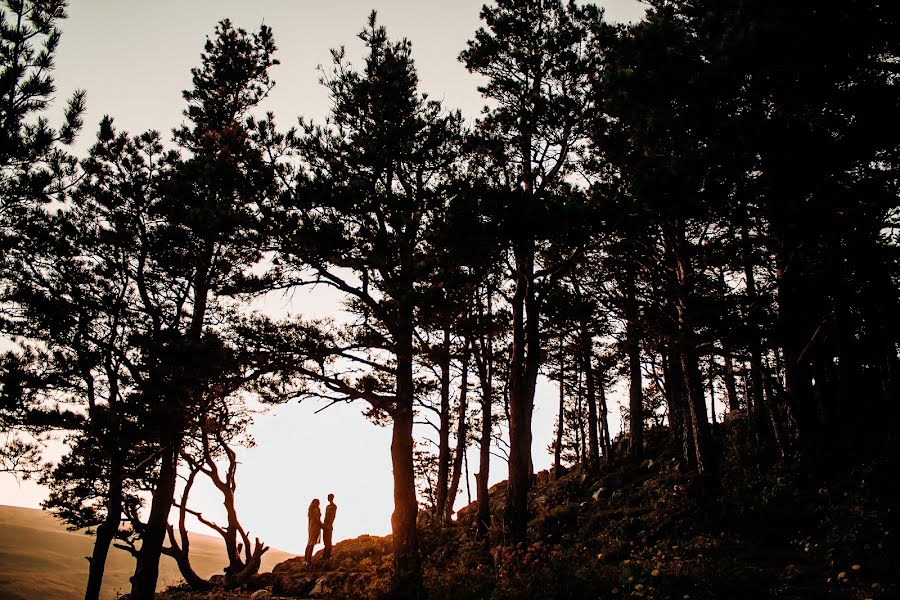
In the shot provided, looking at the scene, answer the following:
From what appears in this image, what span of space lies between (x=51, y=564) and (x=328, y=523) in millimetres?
95680

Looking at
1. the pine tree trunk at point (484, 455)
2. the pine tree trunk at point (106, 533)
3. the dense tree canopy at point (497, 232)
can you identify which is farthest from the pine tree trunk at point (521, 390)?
the pine tree trunk at point (106, 533)

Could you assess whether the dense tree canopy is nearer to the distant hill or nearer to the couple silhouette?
the couple silhouette

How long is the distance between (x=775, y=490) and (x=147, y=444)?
1407cm

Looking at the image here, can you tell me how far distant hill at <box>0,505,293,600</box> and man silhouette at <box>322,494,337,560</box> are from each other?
1319 inches

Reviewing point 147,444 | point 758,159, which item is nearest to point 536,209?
point 758,159

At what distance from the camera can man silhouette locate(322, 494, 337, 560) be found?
711 inches

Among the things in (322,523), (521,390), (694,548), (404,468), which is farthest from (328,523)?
(694,548)

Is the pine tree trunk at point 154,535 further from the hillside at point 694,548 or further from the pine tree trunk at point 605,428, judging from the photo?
the pine tree trunk at point 605,428

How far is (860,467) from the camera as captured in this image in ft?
34.8

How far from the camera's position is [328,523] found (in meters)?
18.1

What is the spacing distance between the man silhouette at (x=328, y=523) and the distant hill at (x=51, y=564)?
33505 mm

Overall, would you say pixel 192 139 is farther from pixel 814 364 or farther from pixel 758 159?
pixel 814 364

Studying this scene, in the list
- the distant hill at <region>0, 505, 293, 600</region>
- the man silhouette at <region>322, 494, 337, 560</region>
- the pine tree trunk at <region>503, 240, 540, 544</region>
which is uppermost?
the pine tree trunk at <region>503, 240, 540, 544</region>

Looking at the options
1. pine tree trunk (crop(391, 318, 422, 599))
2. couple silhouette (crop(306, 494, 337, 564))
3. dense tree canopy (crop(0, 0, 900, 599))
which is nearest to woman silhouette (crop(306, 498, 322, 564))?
couple silhouette (crop(306, 494, 337, 564))
